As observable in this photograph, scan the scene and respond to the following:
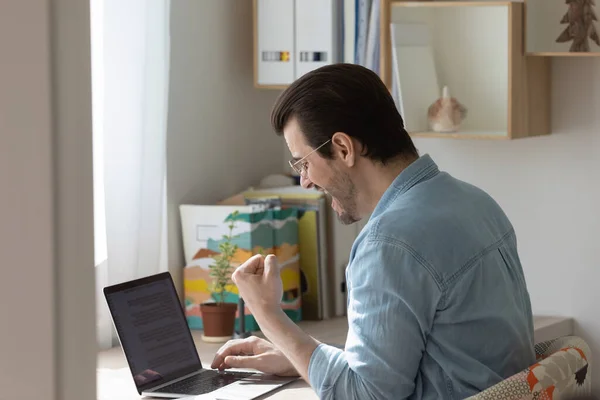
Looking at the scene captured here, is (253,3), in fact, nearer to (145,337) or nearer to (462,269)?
(145,337)

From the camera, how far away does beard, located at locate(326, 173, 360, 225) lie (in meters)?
1.78

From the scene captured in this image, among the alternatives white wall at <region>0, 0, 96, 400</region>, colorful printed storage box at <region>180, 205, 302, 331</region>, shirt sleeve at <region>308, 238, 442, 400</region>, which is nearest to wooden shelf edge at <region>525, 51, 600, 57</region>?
colorful printed storage box at <region>180, 205, 302, 331</region>

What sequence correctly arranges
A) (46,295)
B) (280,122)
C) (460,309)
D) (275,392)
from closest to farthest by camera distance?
1. (46,295)
2. (460,309)
3. (280,122)
4. (275,392)

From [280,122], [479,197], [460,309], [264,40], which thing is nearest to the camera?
[460,309]

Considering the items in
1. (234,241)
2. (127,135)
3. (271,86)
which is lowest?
(234,241)

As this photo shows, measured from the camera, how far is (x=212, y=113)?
301 centimetres

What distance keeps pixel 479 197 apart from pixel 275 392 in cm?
63

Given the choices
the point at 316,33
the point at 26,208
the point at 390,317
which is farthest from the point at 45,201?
the point at 316,33

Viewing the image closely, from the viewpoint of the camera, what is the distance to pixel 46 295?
0.51m

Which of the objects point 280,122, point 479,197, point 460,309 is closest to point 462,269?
point 460,309

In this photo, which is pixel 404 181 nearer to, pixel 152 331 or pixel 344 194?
pixel 344 194

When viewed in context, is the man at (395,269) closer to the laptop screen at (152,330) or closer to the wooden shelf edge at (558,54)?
the laptop screen at (152,330)

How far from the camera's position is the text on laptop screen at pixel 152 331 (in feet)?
6.79

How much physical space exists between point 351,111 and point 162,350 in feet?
2.54
